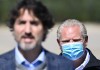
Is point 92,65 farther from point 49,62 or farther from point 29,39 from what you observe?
point 29,39

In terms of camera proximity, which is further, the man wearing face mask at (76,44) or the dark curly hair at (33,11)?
the man wearing face mask at (76,44)

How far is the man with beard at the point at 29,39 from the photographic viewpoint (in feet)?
18.1

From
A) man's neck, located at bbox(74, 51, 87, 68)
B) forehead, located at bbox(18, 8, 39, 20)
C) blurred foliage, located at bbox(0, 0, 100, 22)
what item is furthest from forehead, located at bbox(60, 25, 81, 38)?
blurred foliage, located at bbox(0, 0, 100, 22)

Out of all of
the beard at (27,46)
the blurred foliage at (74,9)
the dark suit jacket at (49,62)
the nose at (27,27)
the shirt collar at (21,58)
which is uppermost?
the nose at (27,27)

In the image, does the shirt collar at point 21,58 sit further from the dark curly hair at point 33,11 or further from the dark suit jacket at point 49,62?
the dark curly hair at point 33,11

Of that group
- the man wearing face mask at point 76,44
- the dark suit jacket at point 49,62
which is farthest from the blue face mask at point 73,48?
the dark suit jacket at point 49,62

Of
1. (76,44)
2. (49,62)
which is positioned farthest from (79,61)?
(49,62)

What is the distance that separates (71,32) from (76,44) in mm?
135

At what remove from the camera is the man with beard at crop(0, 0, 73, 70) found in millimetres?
5527

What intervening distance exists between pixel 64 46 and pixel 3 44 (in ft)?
42.1

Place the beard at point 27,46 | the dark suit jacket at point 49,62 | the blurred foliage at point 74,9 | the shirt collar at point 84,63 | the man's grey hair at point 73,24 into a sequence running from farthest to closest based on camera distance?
1. the blurred foliage at point 74,9
2. the man's grey hair at point 73,24
3. the shirt collar at point 84,63
4. the dark suit jacket at point 49,62
5. the beard at point 27,46

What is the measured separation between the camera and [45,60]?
564cm

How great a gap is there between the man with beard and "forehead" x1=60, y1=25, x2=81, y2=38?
1313mm

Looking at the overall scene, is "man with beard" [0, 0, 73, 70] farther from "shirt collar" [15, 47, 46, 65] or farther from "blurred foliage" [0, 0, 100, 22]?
"blurred foliage" [0, 0, 100, 22]
